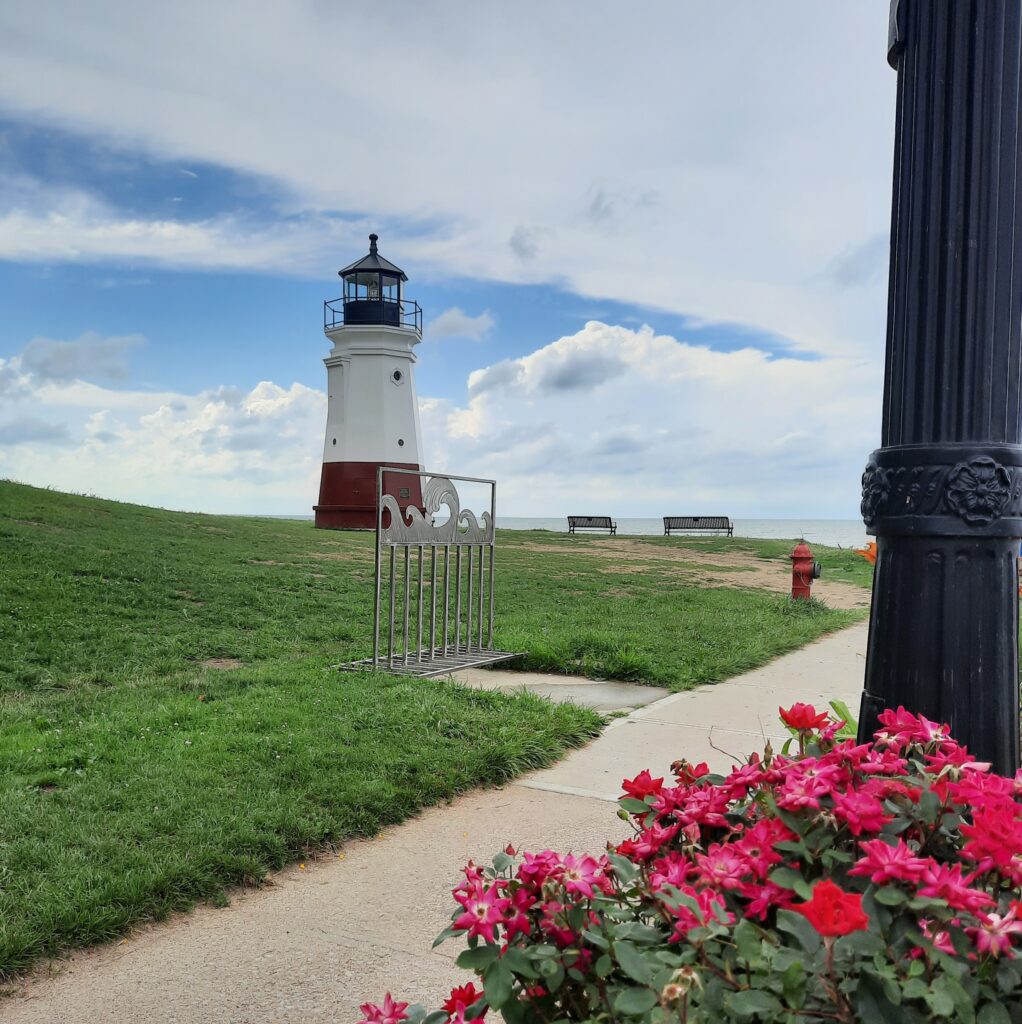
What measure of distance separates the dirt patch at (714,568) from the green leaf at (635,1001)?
13.9 m

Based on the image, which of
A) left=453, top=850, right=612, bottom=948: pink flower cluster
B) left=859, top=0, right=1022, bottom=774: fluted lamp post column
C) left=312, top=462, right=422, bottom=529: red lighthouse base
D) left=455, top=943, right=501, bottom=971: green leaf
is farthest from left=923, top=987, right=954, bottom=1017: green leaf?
left=312, top=462, right=422, bottom=529: red lighthouse base

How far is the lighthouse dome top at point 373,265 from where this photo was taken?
98.4ft

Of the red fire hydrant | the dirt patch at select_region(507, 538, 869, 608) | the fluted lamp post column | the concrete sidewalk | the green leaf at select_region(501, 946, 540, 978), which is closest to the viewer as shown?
the green leaf at select_region(501, 946, 540, 978)

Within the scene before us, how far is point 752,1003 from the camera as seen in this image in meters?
1.28

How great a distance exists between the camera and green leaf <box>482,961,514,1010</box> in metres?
1.44

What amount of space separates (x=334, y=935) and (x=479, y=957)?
185 centimetres

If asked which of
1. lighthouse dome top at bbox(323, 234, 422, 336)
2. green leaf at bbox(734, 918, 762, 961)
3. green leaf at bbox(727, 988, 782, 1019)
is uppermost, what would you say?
lighthouse dome top at bbox(323, 234, 422, 336)

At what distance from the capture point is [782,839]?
5.37 feet

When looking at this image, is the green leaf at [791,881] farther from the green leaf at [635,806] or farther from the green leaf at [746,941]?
the green leaf at [635,806]

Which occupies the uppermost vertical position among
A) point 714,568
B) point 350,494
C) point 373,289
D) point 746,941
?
point 373,289

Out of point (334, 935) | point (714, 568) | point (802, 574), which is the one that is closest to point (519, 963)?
point (334, 935)

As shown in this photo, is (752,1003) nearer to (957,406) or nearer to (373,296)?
(957,406)

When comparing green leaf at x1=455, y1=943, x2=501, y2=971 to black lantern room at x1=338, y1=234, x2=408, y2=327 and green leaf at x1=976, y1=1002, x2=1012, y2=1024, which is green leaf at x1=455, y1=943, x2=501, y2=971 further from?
black lantern room at x1=338, y1=234, x2=408, y2=327

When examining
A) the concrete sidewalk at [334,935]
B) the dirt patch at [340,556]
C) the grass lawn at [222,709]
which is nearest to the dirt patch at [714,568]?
the grass lawn at [222,709]
